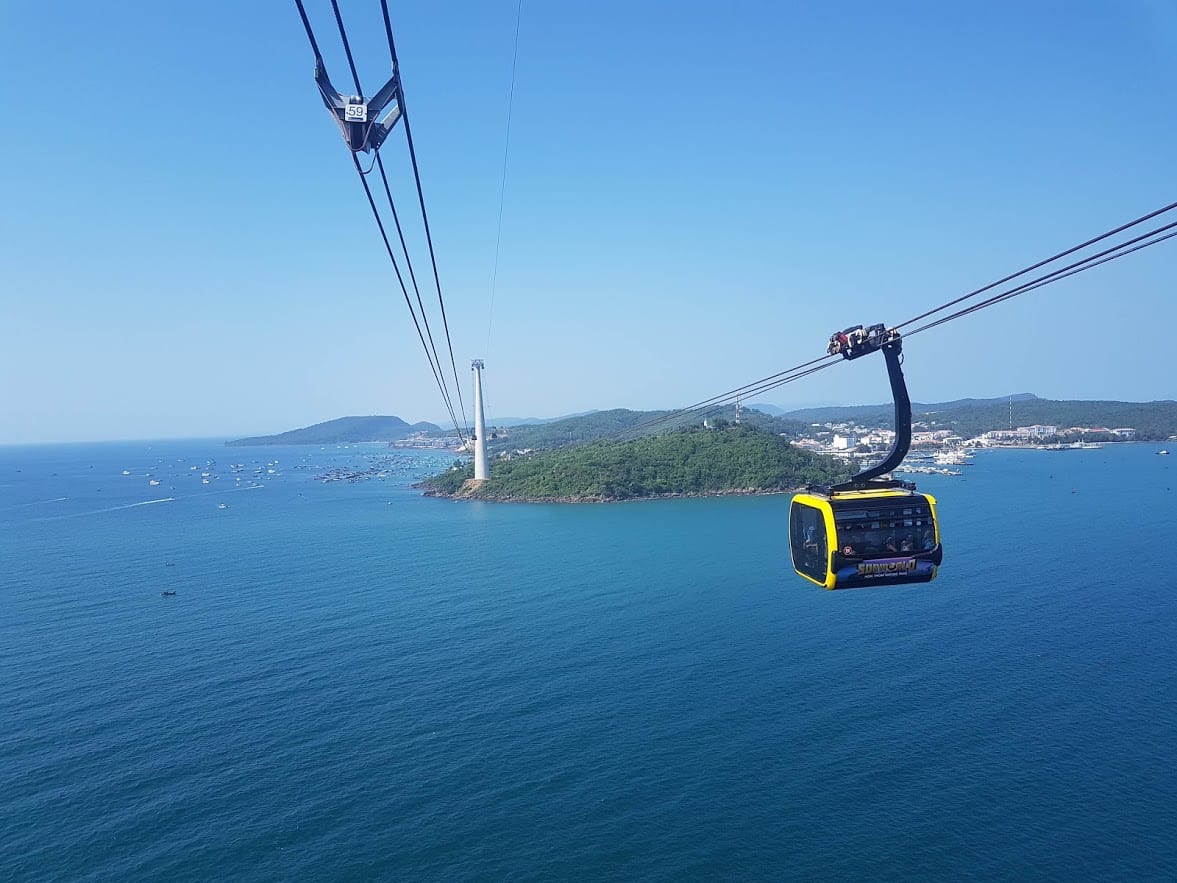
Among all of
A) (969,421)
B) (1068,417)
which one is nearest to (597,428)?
(969,421)


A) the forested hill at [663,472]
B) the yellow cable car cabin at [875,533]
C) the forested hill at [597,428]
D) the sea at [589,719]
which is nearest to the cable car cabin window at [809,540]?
the yellow cable car cabin at [875,533]

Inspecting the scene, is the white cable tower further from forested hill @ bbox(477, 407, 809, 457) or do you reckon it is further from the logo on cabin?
the logo on cabin

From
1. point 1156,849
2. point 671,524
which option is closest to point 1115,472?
point 671,524

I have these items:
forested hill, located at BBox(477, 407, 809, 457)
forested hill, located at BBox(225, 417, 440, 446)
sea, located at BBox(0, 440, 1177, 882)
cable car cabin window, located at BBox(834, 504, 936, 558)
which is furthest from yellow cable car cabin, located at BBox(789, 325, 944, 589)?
forested hill, located at BBox(225, 417, 440, 446)

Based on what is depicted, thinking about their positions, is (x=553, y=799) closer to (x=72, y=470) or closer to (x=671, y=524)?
(x=671, y=524)

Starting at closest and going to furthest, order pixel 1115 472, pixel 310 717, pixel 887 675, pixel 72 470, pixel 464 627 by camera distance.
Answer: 1. pixel 310 717
2. pixel 887 675
3. pixel 464 627
4. pixel 1115 472
5. pixel 72 470

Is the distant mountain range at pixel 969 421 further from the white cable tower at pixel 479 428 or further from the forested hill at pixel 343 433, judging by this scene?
the forested hill at pixel 343 433

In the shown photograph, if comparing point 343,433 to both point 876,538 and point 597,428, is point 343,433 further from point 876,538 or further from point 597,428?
point 876,538

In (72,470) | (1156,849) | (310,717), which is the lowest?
(1156,849)
